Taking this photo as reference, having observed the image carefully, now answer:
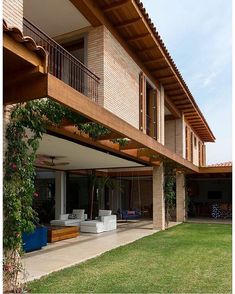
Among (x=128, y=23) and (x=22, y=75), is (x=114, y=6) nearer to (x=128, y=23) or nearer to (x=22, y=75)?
(x=128, y=23)

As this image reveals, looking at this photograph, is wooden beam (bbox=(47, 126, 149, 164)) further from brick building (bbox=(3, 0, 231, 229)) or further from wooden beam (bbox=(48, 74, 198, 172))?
wooden beam (bbox=(48, 74, 198, 172))

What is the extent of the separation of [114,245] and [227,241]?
3691mm

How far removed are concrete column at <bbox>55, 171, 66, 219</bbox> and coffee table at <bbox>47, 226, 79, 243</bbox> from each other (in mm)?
5812

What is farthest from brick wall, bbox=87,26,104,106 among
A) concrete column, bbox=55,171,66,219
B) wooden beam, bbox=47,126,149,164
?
concrete column, bbox=55,171,66,219

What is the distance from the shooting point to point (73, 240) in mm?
11930

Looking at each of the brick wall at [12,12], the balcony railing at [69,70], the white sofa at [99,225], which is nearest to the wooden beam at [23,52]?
the brick wall at [12,12]

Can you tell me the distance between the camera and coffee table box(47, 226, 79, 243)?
36.8ft

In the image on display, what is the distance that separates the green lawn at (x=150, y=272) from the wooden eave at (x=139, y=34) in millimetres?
6562

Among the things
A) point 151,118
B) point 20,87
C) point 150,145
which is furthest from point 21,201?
point 151,118

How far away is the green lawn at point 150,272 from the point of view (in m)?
6.03

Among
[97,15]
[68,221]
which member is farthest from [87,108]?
[68,221]

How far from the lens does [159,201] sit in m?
15.8

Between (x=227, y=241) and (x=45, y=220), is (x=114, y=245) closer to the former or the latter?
(x=227, y=241)

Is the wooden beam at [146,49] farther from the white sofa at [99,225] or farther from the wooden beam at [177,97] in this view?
the white sofa at [99,225]
